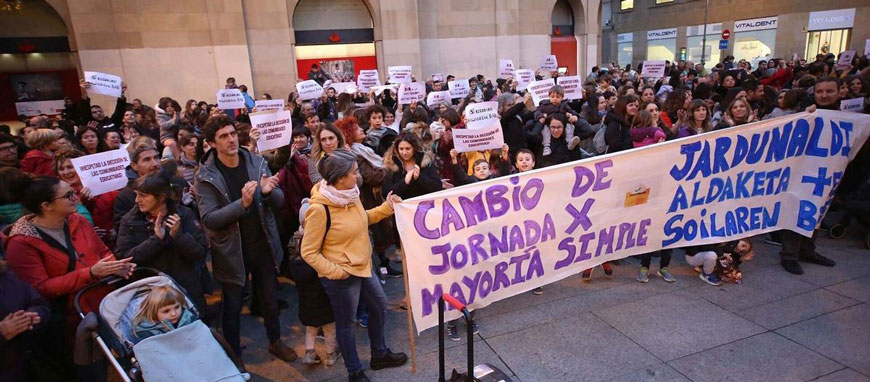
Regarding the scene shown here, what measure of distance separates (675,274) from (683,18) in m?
36.3

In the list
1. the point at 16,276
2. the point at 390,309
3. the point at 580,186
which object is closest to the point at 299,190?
the point at 390,309

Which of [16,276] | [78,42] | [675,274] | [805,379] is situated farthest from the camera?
[78,42]

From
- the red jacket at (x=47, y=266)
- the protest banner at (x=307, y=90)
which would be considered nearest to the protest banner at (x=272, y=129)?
the red jacket at (x=47, y=266)

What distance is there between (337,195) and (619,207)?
108 inches

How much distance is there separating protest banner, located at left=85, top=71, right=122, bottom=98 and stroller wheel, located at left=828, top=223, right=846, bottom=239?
37.2 feet

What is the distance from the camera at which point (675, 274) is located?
5.62 meters

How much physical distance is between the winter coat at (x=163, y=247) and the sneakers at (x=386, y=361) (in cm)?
157

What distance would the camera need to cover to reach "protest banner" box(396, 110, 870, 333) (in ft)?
12.8

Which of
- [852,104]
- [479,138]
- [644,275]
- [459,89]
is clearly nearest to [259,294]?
[479,138]

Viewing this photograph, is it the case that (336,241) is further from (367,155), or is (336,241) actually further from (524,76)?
(524,76)

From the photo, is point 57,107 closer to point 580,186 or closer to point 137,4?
point 137,4

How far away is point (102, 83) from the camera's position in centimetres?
854

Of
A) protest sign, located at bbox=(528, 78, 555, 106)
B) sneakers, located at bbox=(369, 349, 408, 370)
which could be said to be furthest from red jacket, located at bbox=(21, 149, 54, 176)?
protest sign, located at bbox=(528, 78, 555, 106)

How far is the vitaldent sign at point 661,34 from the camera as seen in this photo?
36.5 metres
